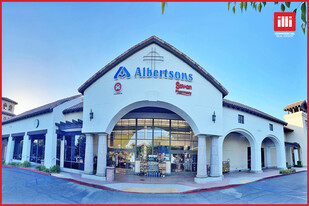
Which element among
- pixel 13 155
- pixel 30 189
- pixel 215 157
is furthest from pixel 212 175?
pixel 13 155

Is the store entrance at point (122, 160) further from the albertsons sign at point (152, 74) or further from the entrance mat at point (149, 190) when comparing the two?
the albertsons sign at point (152, 74)

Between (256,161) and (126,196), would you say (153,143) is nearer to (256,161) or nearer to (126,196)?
(126,196)

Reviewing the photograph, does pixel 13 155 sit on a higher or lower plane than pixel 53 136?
lower

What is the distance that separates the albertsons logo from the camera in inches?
645

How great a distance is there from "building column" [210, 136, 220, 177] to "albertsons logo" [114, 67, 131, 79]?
8492mm

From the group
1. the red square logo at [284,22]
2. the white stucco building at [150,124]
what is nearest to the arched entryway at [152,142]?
the white stucco building at [150,124]

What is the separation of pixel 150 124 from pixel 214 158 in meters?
6.47

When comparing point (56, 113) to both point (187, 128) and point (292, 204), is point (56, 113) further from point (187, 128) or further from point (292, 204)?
point (292, 204)

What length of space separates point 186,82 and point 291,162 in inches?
1012

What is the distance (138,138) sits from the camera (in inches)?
782

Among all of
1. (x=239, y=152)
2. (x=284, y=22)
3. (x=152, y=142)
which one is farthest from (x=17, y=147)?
(x=284, y=22)

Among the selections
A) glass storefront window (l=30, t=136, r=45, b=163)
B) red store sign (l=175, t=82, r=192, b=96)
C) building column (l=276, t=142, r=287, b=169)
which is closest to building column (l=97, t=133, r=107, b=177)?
red store sign (l=175, t=82, r=192, b=96)

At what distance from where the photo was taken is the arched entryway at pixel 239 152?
22.2 meters

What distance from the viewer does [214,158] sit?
55.4 feet
